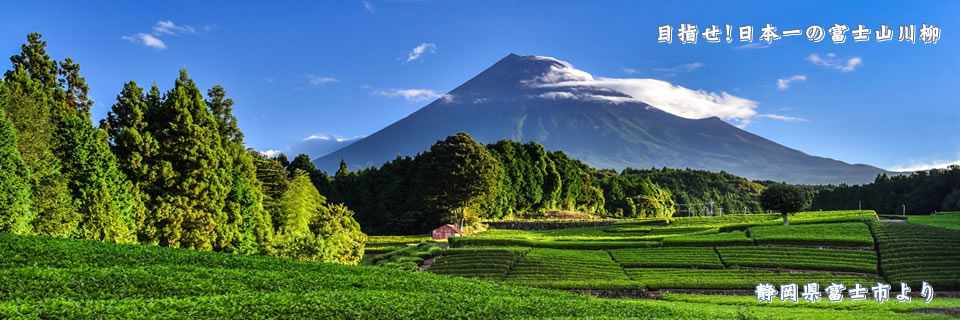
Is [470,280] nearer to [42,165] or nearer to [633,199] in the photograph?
[42,165]

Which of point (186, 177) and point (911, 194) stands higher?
point (911, 194)

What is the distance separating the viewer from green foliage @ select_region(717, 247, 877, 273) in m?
34.8

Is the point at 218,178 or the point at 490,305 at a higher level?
the point at 218,178

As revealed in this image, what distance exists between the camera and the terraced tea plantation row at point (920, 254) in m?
31.7

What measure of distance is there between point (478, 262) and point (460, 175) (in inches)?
855

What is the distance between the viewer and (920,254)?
118ft

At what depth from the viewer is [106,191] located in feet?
82.9

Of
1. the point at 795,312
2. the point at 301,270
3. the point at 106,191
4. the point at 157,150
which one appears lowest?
the point at 795,312

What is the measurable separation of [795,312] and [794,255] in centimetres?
1598

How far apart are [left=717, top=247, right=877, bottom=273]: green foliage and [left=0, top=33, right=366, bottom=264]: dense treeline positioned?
74.6 ft

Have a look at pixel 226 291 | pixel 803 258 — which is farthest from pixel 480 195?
pixel 226 291

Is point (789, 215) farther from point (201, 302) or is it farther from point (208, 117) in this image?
point (201, 302)

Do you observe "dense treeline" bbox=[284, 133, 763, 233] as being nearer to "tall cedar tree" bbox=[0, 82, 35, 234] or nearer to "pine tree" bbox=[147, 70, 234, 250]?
"pine tree" bbox=[147, 70, 234, 250]

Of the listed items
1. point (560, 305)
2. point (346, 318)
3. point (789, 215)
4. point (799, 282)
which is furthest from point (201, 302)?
point (789, 215)
